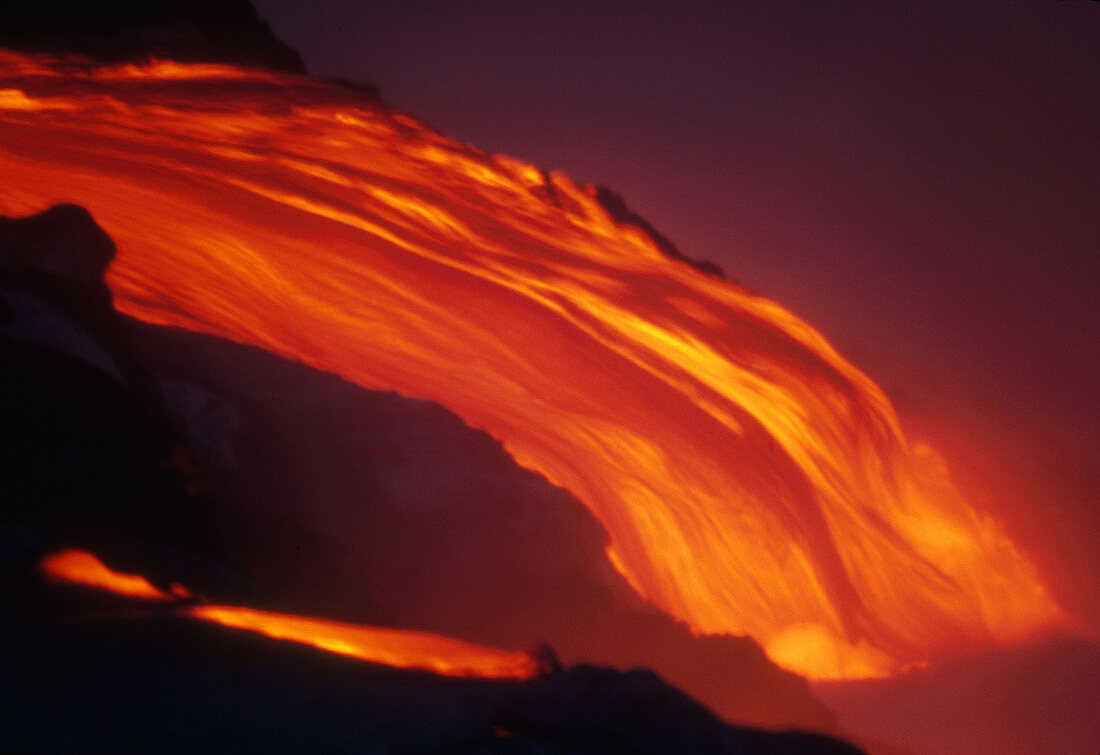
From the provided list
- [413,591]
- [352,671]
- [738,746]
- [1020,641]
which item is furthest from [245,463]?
[1020,641]

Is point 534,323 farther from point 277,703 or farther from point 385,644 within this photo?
point 277,703

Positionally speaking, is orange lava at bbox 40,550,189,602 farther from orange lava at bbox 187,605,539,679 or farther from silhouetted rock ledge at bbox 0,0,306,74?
silhouetted rock ledge at bbox 0,0,306,74

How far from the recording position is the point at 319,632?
3.30 meters

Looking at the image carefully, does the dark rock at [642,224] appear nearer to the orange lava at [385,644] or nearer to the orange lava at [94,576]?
the orange lava at [385,644]

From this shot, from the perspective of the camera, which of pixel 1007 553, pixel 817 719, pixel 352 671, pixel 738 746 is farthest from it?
pixel 817 719

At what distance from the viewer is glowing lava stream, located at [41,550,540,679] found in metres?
3.10

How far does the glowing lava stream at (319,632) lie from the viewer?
3096 mm

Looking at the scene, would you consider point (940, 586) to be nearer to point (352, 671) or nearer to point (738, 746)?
point (738, 746)

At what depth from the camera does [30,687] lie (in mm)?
2215

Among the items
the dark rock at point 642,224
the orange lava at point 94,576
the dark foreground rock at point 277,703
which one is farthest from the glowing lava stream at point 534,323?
the orange lava at point 94,576

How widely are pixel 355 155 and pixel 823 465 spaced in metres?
4.18

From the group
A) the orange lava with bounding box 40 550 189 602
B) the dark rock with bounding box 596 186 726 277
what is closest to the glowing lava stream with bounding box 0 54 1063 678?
the dark rock with bounding box 596 186 726 277

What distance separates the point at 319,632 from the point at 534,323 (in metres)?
3.36

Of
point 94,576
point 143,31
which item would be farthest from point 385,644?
point 143,31
